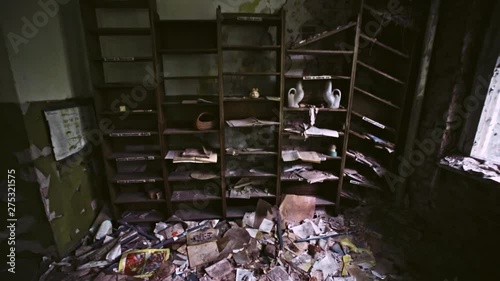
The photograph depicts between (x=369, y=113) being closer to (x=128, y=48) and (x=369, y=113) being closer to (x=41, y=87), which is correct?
(x=128, y=48)

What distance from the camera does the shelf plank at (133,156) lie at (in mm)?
2500

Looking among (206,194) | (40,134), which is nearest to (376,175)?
(206,194)

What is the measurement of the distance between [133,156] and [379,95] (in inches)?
112

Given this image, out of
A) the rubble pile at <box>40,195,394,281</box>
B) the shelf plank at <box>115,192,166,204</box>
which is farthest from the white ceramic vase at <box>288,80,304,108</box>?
the shelf plank at <box>115,192,166,204</box>

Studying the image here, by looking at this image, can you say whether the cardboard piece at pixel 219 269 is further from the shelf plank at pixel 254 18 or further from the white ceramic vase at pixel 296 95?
the shelf plank at pixel 254 18

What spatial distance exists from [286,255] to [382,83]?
7.09 feet

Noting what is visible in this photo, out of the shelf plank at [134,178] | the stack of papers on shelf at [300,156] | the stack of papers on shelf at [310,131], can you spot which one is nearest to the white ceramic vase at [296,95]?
the stack of papers on shelf at [310,131]

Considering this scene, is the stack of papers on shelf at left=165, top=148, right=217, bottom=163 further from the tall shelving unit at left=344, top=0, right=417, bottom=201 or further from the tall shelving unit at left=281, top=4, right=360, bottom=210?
the tall shelving unit at left=344, top=0, right=417, bottom=201

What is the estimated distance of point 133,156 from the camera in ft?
8.28

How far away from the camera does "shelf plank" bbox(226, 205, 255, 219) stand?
2.77 meters

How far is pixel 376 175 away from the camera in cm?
282

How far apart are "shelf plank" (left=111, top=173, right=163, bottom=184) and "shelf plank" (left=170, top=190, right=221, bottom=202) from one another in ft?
0.97

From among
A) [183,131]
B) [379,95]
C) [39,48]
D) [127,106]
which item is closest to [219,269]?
[183,131]

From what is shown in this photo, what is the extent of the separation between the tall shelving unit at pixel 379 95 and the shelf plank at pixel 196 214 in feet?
5.49
